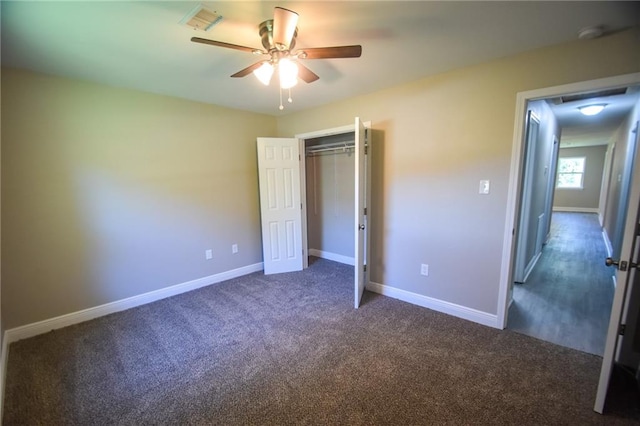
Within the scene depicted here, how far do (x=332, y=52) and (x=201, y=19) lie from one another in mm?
820

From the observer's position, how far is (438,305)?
9.27ft

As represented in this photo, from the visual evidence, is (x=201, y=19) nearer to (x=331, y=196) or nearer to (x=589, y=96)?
(x=331, y=196)

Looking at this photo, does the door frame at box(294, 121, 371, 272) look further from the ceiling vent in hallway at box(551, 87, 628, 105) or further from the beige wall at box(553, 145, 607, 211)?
the beige wall at box(553, 145, 607, 211)

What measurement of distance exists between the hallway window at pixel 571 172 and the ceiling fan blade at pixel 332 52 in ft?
37.0

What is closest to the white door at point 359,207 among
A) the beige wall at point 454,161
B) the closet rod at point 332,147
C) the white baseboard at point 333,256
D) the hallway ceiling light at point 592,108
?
the beige wall at point 454,161

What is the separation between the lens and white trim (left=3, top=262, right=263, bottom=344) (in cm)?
242

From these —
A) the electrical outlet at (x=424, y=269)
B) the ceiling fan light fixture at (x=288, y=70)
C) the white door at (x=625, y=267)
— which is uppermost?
the ceiling fan light fixture at (x=288, y=70)

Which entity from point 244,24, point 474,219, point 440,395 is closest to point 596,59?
point 474,219

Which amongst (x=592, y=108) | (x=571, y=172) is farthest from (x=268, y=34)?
(x=571, y=172)

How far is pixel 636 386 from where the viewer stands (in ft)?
5.91

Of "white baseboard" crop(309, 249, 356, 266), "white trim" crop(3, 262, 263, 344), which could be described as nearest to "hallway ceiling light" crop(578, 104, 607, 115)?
"white baseboard" crop(309, 249, 356, 266)

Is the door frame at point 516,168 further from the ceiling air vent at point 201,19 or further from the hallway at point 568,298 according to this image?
the ceiling air vent at point 201,19

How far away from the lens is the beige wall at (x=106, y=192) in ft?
7.70

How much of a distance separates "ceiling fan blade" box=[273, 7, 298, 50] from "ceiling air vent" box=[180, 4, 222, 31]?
40 cm
